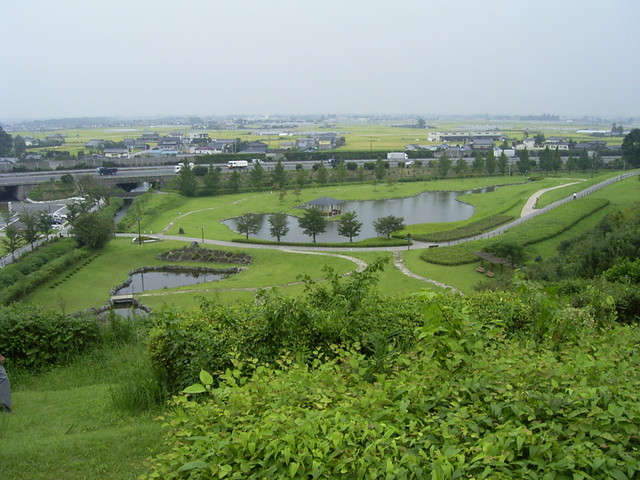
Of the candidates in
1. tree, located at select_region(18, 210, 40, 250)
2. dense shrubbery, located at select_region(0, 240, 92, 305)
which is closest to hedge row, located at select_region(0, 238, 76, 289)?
dense shrubbery, located at select_region(0, 240, 92, 305)

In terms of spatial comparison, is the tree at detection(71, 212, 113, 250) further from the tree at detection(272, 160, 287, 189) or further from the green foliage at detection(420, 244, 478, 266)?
the tree at detection(272, 160, 287, 189)

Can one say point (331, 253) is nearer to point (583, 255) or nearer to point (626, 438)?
point (583, 255)

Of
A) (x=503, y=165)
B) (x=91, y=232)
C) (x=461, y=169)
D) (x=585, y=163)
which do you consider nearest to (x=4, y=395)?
(x=91, y=232)

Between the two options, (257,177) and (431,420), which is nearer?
(431,420)

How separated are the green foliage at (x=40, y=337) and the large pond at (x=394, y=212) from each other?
20705mm

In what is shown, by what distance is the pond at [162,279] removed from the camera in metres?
20.0

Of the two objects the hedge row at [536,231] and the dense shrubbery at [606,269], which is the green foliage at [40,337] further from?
the hedge row at [536,231]

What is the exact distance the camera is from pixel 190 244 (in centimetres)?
2508

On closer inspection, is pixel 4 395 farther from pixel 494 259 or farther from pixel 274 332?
pixel 494 259

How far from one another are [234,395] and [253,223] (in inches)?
978

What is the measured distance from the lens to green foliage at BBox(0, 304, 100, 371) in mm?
6238

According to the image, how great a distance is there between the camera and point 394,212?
3503cm

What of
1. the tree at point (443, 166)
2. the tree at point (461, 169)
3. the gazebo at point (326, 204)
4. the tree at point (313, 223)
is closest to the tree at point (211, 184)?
the gazebo at point (326, 204)

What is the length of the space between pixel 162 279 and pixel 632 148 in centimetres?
4395
